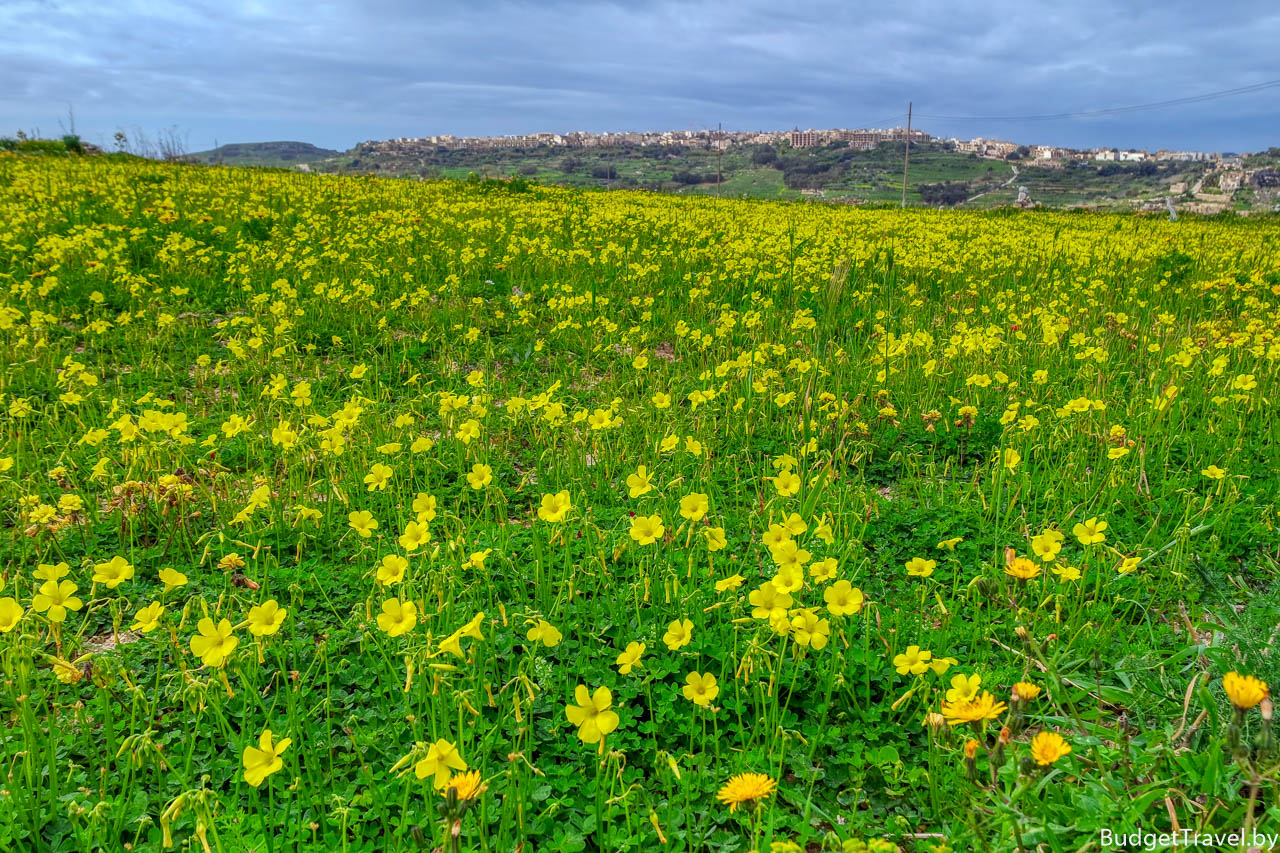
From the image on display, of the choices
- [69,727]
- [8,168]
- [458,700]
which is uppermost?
[8,168]

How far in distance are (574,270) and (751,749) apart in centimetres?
729

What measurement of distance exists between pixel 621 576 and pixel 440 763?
1611 millimetres

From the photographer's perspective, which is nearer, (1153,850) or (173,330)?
(1153,850)

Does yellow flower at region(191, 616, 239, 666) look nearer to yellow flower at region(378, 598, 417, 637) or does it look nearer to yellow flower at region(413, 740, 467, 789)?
yellow flower at region(378, 598, 417, 637)

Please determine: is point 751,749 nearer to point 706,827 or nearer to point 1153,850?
point 706,827

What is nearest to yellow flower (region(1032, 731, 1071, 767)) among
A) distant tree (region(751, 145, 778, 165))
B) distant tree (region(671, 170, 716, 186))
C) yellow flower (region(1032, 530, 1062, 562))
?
yellow flower (region(1032, 530, 1062, 562))

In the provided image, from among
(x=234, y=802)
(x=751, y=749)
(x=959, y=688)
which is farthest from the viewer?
(x=751, y=749)

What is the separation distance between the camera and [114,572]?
2.36 m

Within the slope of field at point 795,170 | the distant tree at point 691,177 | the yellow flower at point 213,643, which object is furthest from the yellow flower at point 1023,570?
the distant tree at point 691,177

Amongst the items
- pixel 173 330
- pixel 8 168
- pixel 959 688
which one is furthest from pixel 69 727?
pixel 8 168

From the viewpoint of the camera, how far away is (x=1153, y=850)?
1.60 meters

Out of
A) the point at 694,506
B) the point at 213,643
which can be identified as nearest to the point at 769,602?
the point at 694,506

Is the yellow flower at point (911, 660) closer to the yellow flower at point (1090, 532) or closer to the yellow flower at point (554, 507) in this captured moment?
the yellow flower at point (1090, 532)

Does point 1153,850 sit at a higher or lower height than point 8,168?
lower
